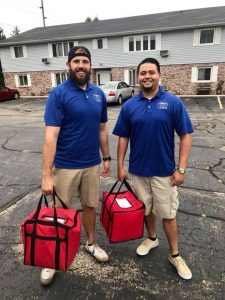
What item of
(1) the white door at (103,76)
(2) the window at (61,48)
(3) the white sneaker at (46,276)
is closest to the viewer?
(3) the white sneaker at (46,276)

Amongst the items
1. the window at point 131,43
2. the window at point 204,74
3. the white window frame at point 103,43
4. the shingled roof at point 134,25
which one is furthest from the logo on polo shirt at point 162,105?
the white window frame at point 103,43

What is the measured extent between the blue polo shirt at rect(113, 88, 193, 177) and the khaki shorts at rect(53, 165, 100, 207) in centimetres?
45

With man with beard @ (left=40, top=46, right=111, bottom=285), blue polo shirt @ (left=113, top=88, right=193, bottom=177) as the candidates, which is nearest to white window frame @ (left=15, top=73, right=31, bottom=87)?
man with beard @ (left=40, top=46, right=111, bottom=285)

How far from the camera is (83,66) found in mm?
2580

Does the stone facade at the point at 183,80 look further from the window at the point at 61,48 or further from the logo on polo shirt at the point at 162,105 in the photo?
the logo on polo shirt at the point at 162,105

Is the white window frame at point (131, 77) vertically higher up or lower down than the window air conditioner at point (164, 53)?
lower down

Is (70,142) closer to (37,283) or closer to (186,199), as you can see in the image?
(37,283)

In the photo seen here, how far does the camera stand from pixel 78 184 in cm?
281

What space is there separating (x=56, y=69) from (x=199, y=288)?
2510cm

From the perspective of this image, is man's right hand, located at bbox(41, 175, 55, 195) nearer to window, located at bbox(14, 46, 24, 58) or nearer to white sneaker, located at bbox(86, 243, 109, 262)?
white sneaker, located at bbox(86, 243, 109, 262)

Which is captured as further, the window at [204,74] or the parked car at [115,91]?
the window at [204,74]

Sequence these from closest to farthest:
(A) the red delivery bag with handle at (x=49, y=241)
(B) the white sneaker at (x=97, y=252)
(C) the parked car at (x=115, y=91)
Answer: (A) the red delivery bag with handle at (x=49, y=241) < (B) the white sneaker at (x=97, y=252) < (C) the parked car at (x=115, y=91)

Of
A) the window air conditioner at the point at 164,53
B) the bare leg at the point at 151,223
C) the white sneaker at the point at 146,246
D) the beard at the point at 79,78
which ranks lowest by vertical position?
the white sneaker at the point at 146,246

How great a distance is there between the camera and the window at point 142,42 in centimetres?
2206
